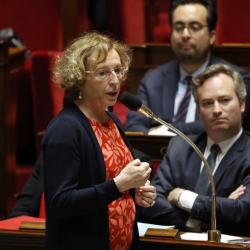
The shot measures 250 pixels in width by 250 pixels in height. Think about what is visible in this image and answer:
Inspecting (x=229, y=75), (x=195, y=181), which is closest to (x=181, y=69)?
(x=229, y=75)

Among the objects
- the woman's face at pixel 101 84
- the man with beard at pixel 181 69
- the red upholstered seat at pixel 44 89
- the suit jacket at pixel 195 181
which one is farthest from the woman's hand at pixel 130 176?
the red upholstered seat at pixel 44 89

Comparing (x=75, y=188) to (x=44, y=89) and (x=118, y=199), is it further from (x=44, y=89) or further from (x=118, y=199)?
(x=44, y=89)

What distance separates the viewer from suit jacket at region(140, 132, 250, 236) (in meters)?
1.57

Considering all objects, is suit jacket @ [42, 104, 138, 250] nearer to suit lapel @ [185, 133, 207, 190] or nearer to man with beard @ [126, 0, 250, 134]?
suit lapel @ [185, 133, 207, 190]

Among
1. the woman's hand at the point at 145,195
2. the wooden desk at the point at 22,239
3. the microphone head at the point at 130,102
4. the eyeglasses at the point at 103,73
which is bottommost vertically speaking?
the wooden desk at the point at 22,239

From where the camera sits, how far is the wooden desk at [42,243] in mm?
1296

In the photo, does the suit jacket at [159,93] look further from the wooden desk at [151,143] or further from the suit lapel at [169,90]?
the wooden desk at [151,143]

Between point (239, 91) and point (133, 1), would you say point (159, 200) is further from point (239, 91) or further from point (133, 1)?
point (133, 1)

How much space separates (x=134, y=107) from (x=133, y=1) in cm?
152

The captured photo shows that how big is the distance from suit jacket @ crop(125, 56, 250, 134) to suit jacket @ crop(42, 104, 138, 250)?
2.99 ft

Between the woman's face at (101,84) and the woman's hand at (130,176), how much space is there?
0.38ft

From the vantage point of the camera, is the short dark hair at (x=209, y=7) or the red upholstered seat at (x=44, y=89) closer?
the short dark hair at (x=209, y=7)

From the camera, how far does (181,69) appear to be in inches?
85.0

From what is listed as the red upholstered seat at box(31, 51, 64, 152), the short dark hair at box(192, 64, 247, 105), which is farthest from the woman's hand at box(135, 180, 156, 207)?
the red upholstered seat at box(31, 51, 64, 152)
